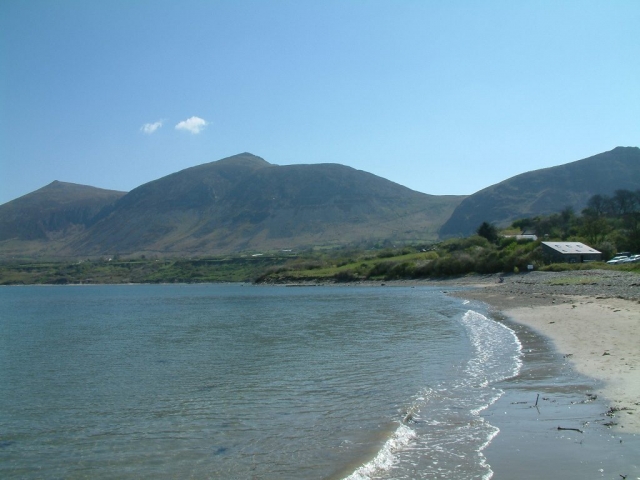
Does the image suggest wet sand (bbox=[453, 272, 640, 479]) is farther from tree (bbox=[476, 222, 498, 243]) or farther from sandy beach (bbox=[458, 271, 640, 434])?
tree (bbox=[476, 222, 498, 243])

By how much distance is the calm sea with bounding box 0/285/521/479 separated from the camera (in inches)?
386

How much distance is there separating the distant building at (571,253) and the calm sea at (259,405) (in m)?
53.4

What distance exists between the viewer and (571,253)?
76.6m

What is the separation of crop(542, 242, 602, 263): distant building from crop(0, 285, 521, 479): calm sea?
175ft

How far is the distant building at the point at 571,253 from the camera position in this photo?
76000 millimetres

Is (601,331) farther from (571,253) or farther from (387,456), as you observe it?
(571,253)

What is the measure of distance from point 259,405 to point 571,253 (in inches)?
2835

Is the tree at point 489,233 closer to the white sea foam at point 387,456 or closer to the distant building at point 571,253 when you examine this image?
the distant building at point 571,253

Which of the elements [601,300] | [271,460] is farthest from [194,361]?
[601,300]

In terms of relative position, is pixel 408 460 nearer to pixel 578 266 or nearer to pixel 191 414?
pixel 191 414

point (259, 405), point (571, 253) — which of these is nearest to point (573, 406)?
point (259, 405)

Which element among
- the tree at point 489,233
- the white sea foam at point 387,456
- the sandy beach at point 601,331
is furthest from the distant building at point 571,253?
the white sea foam at point 387,456

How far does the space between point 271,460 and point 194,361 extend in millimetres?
12661

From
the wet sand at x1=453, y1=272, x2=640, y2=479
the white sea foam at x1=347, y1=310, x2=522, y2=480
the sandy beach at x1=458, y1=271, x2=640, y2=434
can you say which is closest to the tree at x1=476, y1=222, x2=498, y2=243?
the sandy beach at x1=458, y1=271, x2=640, y2=434
